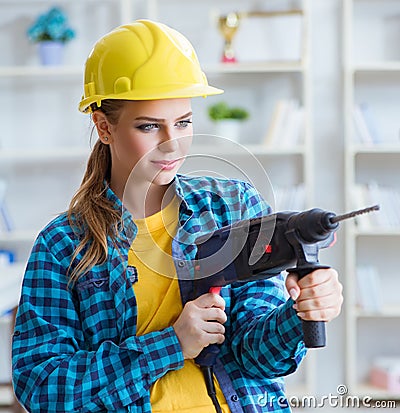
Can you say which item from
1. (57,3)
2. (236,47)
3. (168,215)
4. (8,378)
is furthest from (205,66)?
(168,215)

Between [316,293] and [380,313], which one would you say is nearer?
[316,293]

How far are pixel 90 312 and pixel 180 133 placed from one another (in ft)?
1.08

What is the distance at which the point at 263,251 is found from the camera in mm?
1195

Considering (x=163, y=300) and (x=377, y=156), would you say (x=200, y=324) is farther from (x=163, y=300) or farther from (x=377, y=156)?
(x=377, y=156)

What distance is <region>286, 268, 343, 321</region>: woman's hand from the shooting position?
3.79 feet

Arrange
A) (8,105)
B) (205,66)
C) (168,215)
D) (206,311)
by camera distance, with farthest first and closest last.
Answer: (8,105)
(205,66)
(168,215)
(206,311)

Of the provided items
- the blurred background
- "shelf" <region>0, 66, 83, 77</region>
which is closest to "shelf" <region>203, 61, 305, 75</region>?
the blurred background

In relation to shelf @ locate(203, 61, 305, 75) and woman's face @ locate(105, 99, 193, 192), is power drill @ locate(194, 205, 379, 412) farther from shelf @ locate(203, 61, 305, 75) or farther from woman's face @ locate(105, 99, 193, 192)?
shelf @ locate(203, 61, 305, 75)

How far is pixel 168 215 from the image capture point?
4.58 feet

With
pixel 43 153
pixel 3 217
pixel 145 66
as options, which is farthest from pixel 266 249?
pixel 3 217

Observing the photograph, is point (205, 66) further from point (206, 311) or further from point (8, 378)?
point (206, 311)

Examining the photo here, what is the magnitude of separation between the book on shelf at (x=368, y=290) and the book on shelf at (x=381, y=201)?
222 millimetres

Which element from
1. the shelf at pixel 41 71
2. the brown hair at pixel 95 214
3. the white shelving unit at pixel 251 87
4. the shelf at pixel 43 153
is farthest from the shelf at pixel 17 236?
the brown hair at pixel 95 214

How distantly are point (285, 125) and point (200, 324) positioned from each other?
2949mm
